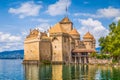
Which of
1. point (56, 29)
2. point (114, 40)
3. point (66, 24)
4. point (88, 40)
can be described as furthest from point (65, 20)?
point (114, 40)

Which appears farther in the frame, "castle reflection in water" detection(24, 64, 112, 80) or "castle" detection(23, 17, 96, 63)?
"castle" detection(23, 17, 96, 63)

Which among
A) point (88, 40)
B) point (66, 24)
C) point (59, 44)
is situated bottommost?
point (59, 44)

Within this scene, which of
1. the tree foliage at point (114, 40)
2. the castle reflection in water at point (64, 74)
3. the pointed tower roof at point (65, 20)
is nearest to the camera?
the castle reflection in water at point (64, 74)

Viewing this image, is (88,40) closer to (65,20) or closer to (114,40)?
(65,20)

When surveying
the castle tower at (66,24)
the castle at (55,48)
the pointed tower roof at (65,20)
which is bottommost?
the castle at (55,48)

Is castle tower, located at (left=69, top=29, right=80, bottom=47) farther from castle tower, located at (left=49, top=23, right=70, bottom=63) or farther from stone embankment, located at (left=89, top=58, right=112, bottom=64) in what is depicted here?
stone embankment, located at (left=89, top=58, right=112, bottom=64)

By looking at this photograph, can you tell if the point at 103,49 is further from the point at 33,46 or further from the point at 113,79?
the point at 113,79

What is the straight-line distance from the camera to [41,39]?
3674 inches

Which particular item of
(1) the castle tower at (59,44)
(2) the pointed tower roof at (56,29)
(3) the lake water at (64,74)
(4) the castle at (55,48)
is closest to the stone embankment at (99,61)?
(4) the castle at (55,48)

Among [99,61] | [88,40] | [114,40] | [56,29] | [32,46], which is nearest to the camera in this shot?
[114,40]

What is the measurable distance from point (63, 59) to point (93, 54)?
9038mm

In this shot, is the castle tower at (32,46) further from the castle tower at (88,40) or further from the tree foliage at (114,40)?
the tree foliage at (114,40)

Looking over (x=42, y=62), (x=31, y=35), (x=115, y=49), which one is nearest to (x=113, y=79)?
(x=115, y=49)

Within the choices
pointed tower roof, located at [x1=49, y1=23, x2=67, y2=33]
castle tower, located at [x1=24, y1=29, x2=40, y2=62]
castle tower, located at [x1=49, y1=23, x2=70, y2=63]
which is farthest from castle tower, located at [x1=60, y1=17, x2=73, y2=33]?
pointed tower roof, located at [x1=49, y1=23, x2=67, y2=33]
